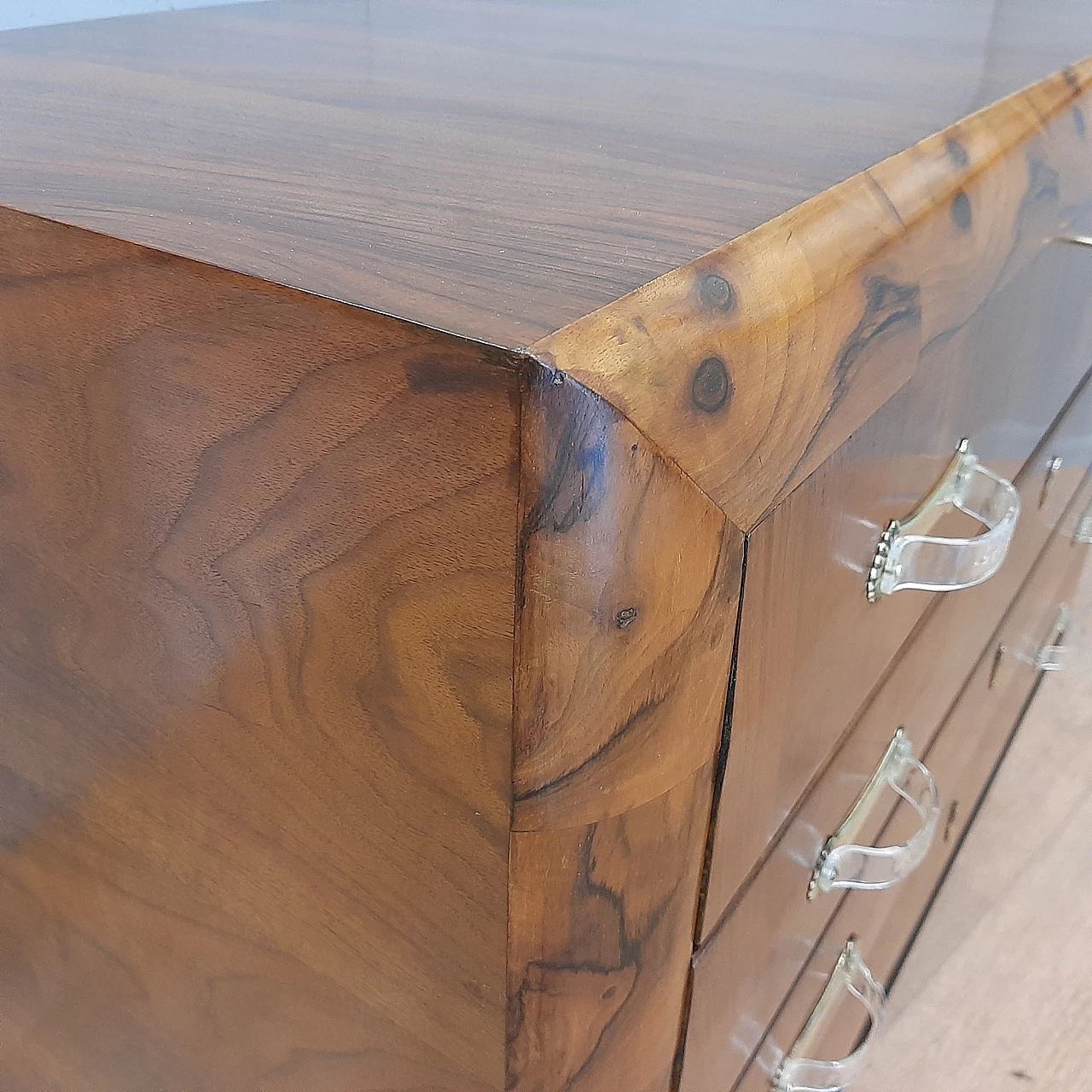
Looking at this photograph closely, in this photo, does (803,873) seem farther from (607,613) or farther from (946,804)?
(946,804)

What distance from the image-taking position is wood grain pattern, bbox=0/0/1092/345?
0.72 ft

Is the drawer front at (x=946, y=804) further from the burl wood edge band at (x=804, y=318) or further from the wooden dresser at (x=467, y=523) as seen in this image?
the burl wood edge band at (x=804, y=318)

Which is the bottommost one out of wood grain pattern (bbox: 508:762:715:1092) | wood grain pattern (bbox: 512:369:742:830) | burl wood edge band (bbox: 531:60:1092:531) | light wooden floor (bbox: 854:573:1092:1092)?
light wooden floor (bbox: 854:573:1092:1092)

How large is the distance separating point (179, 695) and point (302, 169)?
0.44 ft

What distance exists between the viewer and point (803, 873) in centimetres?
40

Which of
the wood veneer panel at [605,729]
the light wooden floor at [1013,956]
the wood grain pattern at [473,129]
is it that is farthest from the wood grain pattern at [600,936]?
the light wooden floor at [1013,956]

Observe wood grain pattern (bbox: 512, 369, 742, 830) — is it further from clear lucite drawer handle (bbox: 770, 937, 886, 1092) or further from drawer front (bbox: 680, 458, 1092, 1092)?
clear lucite drawer handle (bbox: 770, 937, 886, 1092)

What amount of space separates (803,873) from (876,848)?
2.3 inches

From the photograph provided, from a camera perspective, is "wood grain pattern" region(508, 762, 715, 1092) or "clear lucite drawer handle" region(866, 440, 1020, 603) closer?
"wood grain pattern" region(508, 762, 715, 1092)

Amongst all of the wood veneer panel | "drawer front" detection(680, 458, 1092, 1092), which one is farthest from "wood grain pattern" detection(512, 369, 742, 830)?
"drawer front" detection(680, 458, 1092, 1092)

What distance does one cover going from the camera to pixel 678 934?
289 mm

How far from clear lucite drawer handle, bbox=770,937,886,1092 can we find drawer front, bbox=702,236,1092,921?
6.5 inches

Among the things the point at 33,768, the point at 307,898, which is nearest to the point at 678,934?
the point at 307,898

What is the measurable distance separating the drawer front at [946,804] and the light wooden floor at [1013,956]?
7 centimetres
